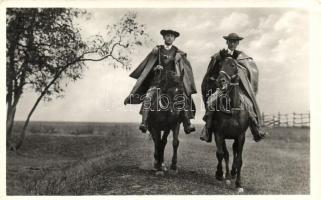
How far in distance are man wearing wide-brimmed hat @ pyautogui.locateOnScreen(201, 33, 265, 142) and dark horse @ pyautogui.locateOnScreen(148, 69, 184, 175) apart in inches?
22.9

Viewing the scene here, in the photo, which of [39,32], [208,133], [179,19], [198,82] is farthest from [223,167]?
[39,32]

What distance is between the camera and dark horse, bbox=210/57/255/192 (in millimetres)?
9469

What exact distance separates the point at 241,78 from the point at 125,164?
308 cm

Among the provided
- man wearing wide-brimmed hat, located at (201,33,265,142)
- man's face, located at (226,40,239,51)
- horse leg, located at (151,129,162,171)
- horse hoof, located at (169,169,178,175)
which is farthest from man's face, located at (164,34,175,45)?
horse hoof, located at (169,169,178,175)

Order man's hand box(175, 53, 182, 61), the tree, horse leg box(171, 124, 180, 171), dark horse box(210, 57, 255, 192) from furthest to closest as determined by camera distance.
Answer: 1. the tree
2. man's hand box(175, 53, 182, 61)
3. horse leg box(171, 124, 180, 171)
4. dark horse box(210, 57, 255, 192)

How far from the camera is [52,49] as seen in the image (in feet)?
36.7

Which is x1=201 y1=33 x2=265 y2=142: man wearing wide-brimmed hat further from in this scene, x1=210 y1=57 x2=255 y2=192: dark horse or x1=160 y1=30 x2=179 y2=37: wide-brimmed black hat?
x1=160 y1=30 x2=179 y2=37: wide-brimmed black hat

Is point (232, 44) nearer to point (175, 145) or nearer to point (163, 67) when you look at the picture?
point (163, 67)

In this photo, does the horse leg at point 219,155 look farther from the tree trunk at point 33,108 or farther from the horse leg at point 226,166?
the tree trunk at point 33,108

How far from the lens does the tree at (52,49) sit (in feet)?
35.8

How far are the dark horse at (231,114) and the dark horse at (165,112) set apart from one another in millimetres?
805

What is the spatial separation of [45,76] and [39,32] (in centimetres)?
100

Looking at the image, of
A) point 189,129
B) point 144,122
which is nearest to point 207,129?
point 189,129

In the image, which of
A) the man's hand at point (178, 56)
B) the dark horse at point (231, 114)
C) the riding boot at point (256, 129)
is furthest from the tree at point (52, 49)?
the riding boot at point (256, 129)
